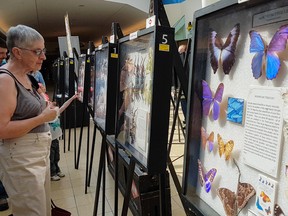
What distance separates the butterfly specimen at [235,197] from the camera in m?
0.60

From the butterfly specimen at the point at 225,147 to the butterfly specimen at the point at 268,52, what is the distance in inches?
7.1

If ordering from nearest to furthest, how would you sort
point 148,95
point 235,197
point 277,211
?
point 277,211 → point 235,197 → point 148,95

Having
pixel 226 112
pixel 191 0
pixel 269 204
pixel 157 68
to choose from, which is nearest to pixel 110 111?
pixel 157 68

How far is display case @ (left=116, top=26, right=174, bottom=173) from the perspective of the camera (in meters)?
0.96

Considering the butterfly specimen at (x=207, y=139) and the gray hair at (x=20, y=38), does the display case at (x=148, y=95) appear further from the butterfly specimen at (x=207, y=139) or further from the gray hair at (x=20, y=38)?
the gray hair at (x=20, y=38)

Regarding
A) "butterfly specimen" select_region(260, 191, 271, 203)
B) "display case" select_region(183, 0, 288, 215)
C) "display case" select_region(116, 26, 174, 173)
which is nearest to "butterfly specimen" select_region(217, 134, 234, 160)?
"display case" select_region(183, 0, 288, 215)

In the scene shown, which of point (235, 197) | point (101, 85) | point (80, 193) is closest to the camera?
point (235, 197)

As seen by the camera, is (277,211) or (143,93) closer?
(277,211)

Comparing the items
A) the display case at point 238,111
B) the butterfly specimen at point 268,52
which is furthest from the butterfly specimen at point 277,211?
the butterfly specimen at point 268,52

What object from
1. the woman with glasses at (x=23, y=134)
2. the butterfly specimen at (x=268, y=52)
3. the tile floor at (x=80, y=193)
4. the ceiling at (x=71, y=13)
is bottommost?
the tile floor at (x=80, y=193)

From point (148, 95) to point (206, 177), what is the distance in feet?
1.35

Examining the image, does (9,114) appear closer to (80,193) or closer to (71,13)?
(80,193)

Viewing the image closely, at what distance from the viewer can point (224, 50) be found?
667mm

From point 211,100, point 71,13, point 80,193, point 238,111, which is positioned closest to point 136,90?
point 211,100
